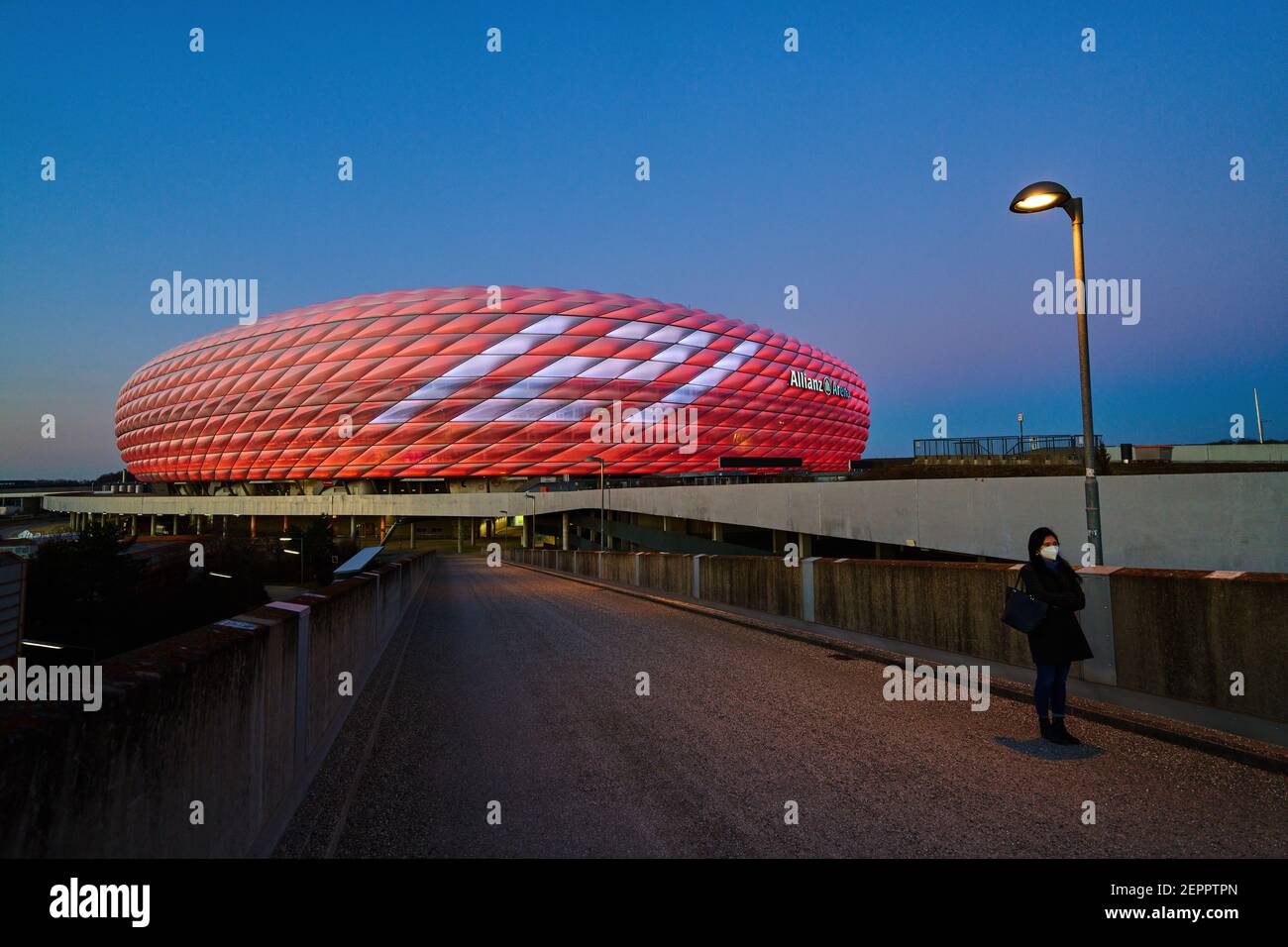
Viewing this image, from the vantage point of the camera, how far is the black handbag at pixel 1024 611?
554cm

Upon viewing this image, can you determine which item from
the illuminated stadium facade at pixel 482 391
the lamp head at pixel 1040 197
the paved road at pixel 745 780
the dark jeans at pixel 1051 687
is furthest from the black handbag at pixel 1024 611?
the illuminated stadium facade at pixel 482 391

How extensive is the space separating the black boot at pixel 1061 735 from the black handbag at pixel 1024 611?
0.73 metres

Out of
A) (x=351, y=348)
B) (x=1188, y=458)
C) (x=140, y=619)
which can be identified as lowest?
(x=140, y=619)

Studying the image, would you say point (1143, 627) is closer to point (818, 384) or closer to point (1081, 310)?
point (1081, 310)

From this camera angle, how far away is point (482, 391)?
65.9 meters

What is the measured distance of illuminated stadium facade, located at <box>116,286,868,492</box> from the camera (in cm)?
6631

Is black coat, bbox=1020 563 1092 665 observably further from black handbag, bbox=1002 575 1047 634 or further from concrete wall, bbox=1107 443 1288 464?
concrete wall, bbox=1107 443 1288 464

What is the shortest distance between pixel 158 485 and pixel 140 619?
87.9m

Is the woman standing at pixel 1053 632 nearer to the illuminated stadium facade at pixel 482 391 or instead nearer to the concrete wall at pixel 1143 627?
the concrete wall at pixel 1143 627

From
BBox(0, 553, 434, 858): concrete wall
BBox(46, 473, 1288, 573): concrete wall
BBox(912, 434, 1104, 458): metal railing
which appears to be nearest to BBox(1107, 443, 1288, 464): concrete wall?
BBox(912, 434, 1104, 458): metal railing

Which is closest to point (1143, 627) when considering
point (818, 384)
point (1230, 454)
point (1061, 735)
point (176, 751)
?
point (1061, 735)
